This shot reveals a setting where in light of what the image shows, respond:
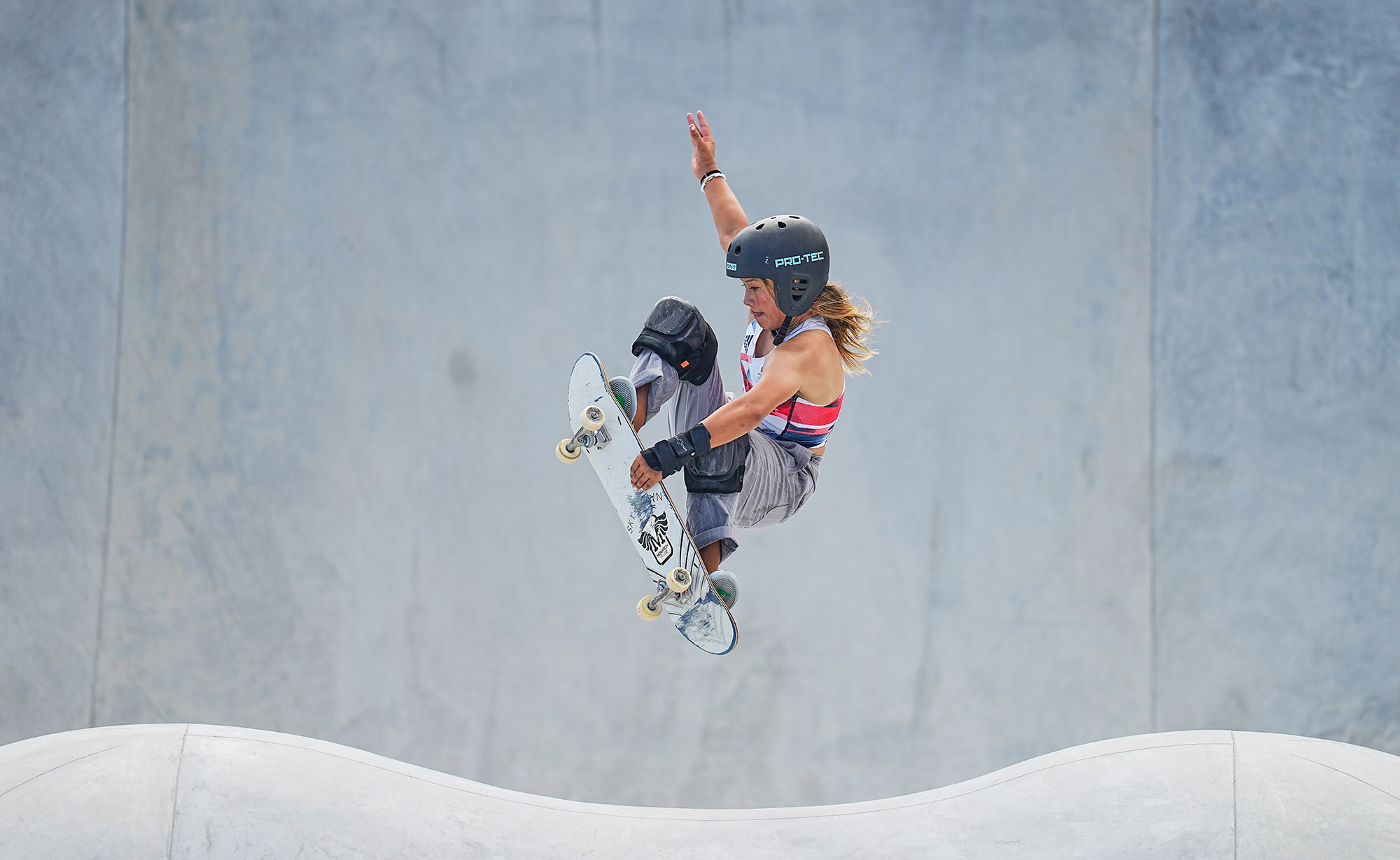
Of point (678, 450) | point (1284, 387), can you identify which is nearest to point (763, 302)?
point (678, 450)

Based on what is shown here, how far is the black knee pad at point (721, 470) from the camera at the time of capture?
3.94 metres

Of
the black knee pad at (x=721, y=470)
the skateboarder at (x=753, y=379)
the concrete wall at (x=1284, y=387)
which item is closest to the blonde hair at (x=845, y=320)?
the skateboarder at (x=753, y=379)

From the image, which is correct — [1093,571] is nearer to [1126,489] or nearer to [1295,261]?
[1126,489]

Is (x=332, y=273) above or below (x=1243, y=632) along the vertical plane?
above

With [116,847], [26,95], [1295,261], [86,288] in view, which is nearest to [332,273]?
[86,288]

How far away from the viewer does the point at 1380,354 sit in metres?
8.20

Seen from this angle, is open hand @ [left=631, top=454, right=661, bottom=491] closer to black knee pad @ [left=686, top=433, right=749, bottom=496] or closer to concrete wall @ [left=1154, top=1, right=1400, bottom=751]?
black knee pad @ [left=686, top=433, right=749, bottom=496]

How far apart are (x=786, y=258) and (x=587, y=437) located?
1.03m

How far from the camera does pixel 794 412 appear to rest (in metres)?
4.11

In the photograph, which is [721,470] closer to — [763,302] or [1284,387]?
[763,302]

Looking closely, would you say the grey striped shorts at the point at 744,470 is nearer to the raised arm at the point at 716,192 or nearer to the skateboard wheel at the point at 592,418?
the skateboard wheel at the point at 592,418

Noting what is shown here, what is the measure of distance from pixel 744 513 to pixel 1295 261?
625 centimetres

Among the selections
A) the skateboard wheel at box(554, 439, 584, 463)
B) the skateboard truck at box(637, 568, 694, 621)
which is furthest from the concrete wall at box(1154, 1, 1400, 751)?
the skateboard wheel at box(554, 439, 584, 463)

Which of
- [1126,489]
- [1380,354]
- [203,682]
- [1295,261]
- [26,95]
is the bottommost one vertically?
[203,682]
